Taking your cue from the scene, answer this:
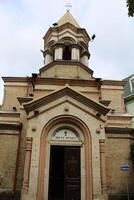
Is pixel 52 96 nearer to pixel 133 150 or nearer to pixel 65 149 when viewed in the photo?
pixel 65 149

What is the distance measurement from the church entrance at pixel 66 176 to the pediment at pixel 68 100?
244 cm

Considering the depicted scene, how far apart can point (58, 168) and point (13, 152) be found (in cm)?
313

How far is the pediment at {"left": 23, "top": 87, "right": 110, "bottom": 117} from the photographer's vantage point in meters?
14.2

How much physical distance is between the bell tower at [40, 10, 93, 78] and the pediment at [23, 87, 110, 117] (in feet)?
12.2

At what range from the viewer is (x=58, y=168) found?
1515 cm

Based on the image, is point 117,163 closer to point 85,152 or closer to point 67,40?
point 85,152

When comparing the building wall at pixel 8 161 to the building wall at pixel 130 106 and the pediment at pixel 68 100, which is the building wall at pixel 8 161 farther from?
the building wall at pixel 130 106

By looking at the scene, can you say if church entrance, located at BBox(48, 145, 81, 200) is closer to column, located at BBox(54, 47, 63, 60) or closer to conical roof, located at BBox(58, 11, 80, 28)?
column, located at BBox(54, 47, 63, 60)

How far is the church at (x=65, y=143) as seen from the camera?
12.8m

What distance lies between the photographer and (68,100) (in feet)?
48.0

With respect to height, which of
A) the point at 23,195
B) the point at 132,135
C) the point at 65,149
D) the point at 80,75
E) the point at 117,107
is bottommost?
the point at 23,195

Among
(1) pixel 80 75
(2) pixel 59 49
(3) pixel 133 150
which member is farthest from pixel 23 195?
(2) pixel 59 49

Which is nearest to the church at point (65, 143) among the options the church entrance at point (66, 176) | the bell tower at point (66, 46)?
the church entrance at point (66, 176)

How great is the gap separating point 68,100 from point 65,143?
2521 mm
